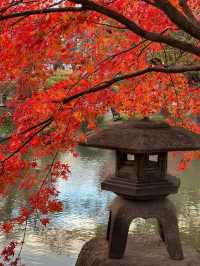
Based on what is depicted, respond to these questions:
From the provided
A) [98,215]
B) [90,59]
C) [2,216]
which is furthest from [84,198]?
[90,59]

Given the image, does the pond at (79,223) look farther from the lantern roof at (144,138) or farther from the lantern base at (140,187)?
the lantern roof at (144,138)

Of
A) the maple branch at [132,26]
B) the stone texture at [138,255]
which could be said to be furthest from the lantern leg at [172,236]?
the maple branch at [132,26]

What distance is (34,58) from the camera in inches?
262

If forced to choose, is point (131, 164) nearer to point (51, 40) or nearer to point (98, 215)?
point (51, 40)

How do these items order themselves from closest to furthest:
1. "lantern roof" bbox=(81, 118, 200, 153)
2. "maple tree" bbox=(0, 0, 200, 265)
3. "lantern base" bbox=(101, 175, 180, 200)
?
"maple tree" bbox=(0, 0, 200, 265) < "lantern roof" bbox=(81, 118, 200, 153) < "lantern base" bbox=(101, 175, 180, 200)

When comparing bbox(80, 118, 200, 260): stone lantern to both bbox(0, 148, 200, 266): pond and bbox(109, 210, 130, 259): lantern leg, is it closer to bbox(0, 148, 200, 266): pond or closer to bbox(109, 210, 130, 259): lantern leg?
bbox(109, 210, 130, 259): lantern leg

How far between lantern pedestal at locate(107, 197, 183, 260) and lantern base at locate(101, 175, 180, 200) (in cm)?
18

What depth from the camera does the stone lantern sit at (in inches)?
271

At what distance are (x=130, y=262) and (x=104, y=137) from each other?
2.28 m

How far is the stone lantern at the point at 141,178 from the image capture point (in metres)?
6.89

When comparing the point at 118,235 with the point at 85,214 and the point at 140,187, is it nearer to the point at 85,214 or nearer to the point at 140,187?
the point at 140,187

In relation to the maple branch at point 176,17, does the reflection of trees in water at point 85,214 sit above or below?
below

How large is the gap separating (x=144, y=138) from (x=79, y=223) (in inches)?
212

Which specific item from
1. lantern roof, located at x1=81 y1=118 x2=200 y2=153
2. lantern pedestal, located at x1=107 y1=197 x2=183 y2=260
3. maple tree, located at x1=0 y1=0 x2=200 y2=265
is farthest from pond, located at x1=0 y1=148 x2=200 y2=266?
lantern roof, located at x1=81 y1=118 x2=200 y2=153
